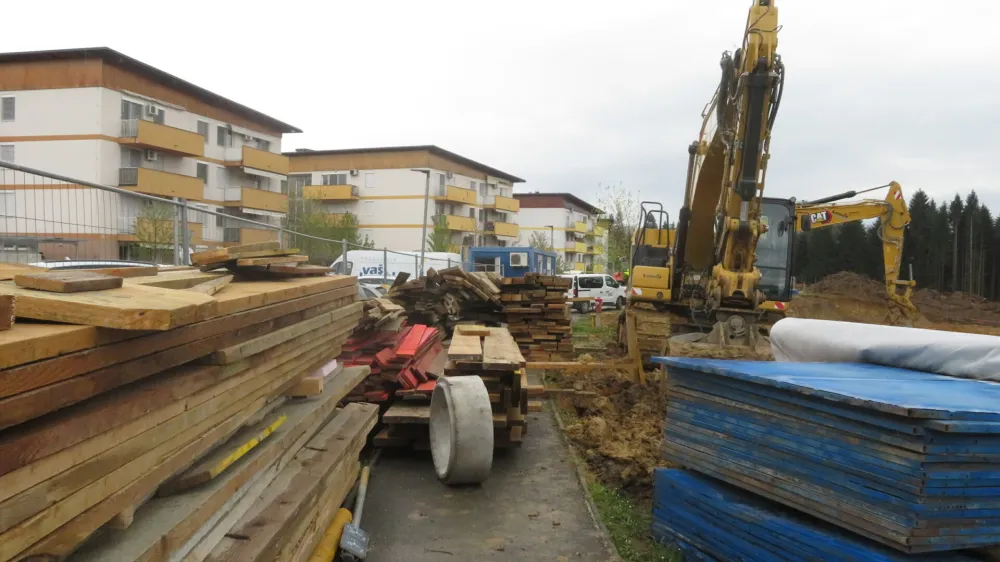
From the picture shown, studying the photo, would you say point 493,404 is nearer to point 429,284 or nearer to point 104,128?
point 429,284

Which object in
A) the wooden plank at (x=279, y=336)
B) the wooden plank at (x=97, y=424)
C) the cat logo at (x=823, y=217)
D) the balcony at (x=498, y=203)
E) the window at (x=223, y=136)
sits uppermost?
the window at (x=223, y=136)

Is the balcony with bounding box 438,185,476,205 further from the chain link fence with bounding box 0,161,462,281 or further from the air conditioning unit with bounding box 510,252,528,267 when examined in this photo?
the chain link fence with bounding box 0,161,462,281

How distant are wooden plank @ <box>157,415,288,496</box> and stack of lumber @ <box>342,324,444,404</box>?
2835 mm

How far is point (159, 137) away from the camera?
94.2 feet

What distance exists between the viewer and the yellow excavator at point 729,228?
764 centimetres

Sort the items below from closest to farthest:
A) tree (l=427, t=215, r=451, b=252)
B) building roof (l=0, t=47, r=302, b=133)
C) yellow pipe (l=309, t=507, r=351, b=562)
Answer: yellow pipe (l=309, t=507, r=351, b=562), building roof (l=0, t=47, r=302, b=133), tree (l=427, t=215, r=451, b=252)

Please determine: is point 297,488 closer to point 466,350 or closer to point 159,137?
point 466,350

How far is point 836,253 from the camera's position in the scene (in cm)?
4516

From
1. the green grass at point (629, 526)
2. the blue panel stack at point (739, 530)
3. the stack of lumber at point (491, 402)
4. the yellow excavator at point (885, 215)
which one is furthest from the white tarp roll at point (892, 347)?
the yellow excavator at point (885, 215)

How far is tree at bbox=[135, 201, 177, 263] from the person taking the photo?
6.58 meters

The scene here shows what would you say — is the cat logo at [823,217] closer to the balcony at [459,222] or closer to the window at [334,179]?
the balcony at [459,222]

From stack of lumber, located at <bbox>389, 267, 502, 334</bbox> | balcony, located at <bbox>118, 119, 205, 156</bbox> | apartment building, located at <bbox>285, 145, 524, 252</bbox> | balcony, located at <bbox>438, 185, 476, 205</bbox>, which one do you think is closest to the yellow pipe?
stack of lumber, located at <bbox>389, 267, 502, 334</bbox>

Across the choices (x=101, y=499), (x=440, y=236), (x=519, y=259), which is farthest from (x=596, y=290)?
(x=101, y=499)

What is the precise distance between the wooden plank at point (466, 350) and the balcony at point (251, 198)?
31990 millimetres
